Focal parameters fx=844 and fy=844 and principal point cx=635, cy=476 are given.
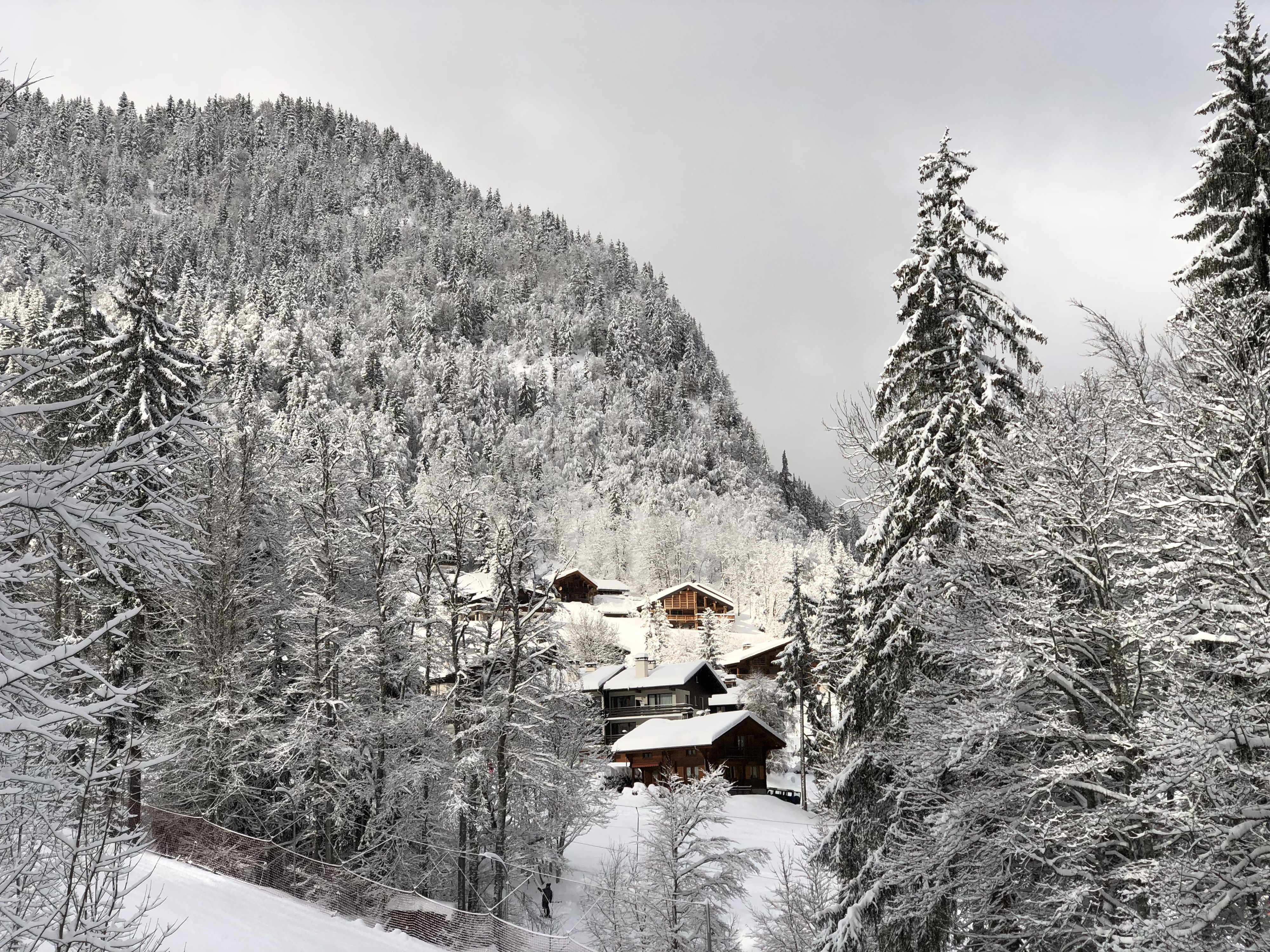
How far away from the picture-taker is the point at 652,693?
226 feet

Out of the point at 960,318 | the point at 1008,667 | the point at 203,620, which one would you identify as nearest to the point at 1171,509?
the point at 1008,667

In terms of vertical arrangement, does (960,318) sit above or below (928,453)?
above

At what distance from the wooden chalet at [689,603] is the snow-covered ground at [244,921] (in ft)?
304

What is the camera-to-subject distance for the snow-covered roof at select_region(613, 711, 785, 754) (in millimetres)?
54844

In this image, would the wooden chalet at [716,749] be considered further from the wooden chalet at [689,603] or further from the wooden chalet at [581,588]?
the wooden chalet at [581,588]

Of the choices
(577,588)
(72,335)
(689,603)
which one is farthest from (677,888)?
(577,588)

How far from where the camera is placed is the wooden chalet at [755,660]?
282 ft

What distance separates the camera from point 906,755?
1345 centimetres

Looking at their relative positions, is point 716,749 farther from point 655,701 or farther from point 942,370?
point 942,370

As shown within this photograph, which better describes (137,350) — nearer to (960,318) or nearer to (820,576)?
(960,318)

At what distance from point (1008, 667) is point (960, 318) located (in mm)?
6658

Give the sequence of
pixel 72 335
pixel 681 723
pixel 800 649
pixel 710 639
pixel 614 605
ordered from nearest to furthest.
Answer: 1. pixel 72 335
2. pixel 800 649
3. pixel 681 723
4. pixel 710 639
5. pixel 614 605

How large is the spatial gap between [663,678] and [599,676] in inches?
240

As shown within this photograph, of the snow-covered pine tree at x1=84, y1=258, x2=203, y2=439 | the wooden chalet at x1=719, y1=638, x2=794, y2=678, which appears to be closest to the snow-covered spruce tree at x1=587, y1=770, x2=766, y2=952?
the snow-covered pine tree at x1=84, y1=258, x2=203, y2=439
